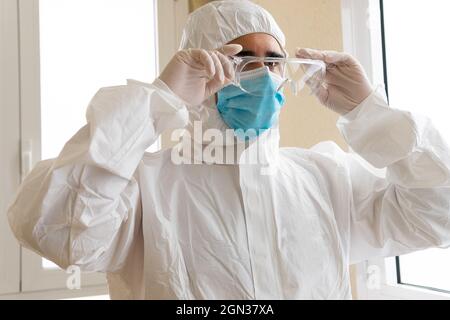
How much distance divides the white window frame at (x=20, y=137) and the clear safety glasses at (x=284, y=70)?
1100 mm

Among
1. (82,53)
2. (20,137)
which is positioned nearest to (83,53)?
(82,53)

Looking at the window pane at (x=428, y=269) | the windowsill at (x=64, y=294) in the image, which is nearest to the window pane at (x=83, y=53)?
the windowsill at (x=64, y=294)

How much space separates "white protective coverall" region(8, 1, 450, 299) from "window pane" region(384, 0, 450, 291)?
346 millimetres

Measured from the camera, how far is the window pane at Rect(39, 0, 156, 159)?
1.74m

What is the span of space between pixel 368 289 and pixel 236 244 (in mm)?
736

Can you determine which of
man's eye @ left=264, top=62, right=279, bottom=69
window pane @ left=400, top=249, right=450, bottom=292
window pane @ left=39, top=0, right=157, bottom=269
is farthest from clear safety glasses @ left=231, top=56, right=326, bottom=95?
window pane @ left=39, top=0, right=157, bottom=269

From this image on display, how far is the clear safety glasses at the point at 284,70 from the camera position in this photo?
0.87m

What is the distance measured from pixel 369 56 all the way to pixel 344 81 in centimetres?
57

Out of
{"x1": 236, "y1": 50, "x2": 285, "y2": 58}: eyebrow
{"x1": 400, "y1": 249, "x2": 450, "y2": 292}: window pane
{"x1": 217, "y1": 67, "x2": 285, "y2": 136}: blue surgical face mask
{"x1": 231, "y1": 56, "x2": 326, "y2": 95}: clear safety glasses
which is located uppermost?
{"x1": 236, "y1": 50, "x2": 285, "y2": 58}: eyebrow

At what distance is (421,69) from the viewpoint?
1.31 meters

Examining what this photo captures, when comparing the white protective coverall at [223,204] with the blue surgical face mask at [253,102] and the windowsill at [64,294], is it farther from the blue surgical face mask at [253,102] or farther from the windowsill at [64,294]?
the windowsill at [64,294]

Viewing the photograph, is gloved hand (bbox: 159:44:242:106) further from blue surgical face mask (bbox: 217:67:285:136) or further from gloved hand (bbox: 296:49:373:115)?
gloved hand (bbox: 296:49:373:115)

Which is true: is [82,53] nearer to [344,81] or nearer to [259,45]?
[259,45]
